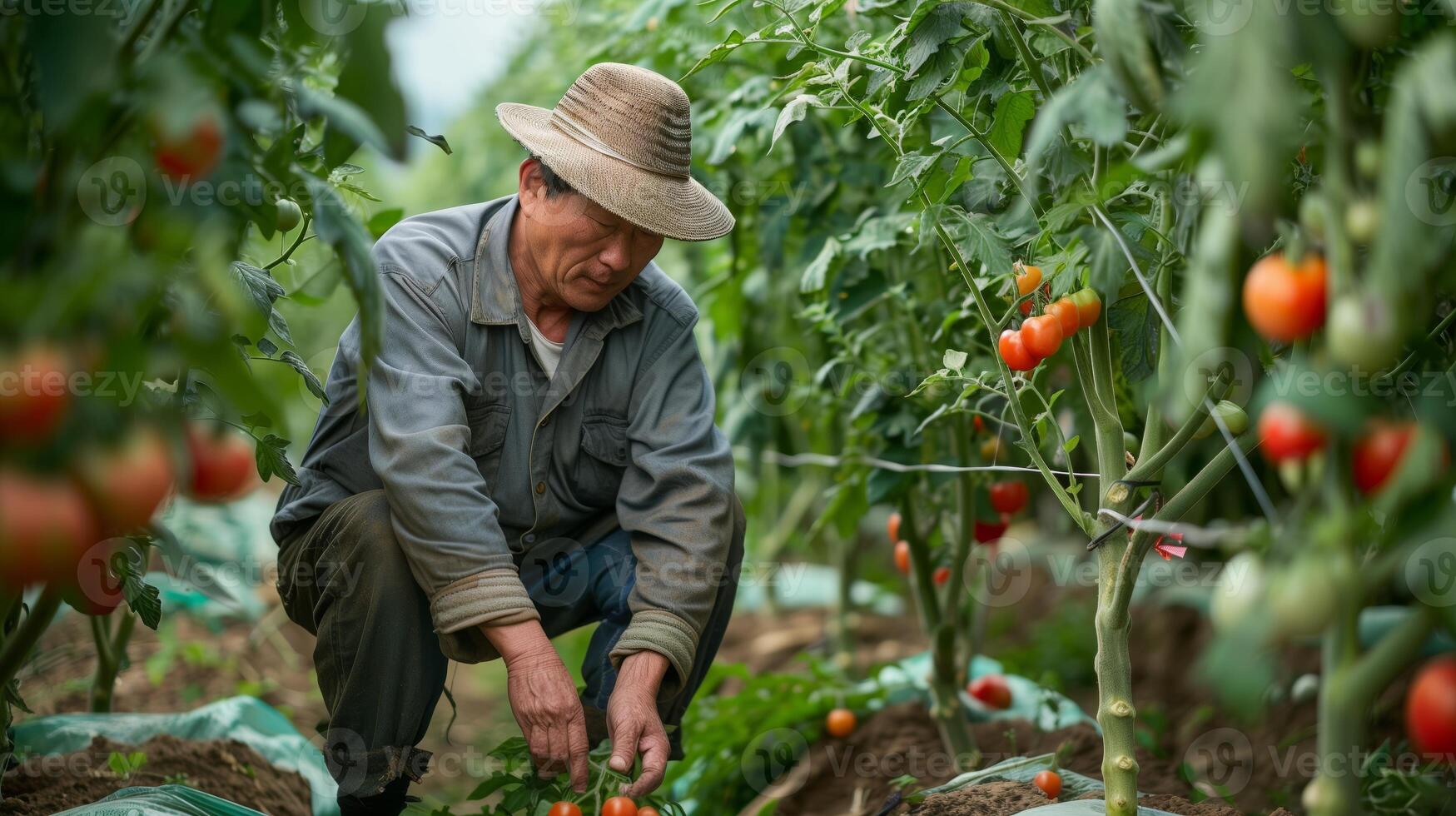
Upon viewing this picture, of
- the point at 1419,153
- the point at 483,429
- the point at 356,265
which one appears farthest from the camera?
the point at 483,429

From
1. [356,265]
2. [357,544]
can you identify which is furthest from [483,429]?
[356,265]

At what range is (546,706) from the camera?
5.64 feet

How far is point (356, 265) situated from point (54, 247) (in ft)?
0.88

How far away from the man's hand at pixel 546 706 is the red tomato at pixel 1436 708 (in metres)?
1.12

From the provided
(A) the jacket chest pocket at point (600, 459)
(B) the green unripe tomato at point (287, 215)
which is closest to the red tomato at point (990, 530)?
(A) the jacket chest pocket at point (600, 459)

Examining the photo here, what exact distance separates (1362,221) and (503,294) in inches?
55.5

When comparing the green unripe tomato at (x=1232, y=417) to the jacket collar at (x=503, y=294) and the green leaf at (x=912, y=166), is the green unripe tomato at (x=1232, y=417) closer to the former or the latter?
the green leaf at (x=912, y=166)

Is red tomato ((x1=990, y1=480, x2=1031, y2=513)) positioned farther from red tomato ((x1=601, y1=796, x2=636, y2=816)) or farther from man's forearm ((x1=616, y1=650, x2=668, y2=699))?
red tomato ((x1=601, y1=796, x2=636, y2=816))

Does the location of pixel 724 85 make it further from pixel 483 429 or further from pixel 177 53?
pixel 177 53

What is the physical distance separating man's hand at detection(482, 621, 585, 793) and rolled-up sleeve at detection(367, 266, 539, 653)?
0.05 metres

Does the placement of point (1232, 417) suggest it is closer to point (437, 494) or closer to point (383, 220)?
point (437, 494)

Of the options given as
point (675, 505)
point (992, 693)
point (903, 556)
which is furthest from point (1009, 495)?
point (675, 505)

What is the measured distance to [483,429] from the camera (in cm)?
200

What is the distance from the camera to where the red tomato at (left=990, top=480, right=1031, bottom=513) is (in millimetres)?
2307
